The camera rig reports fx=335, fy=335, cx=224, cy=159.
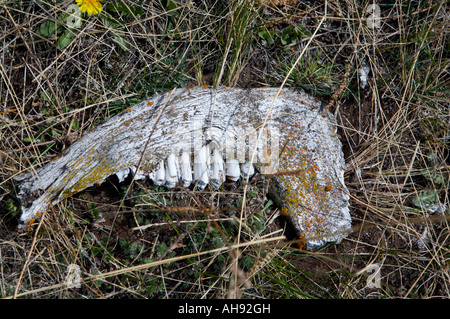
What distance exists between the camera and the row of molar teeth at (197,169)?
2.24 m

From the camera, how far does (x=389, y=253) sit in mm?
2326

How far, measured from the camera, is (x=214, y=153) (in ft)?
7.42

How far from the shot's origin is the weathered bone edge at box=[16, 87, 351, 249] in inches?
87.7

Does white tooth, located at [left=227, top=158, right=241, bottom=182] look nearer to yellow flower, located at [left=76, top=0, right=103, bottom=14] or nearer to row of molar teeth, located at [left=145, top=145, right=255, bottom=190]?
row of molar teeth, located at [left=145, top=145, right=255, bottom=190]

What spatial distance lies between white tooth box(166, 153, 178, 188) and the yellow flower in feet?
3.71

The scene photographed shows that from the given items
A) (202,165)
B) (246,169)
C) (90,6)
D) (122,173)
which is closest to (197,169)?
(202,165)

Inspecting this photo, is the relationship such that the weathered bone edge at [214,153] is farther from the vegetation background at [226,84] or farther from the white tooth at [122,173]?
the vegetation background at [226,84]

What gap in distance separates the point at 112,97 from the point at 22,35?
2.53ft

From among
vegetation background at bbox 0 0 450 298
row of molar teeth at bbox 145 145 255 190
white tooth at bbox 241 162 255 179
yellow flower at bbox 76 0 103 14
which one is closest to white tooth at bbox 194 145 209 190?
row of molar teeth at bbox 145 145 255 190

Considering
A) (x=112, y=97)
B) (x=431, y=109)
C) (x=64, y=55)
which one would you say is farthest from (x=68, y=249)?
(x=431, y=109)

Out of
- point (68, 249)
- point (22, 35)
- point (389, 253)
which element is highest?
point (22, 35)

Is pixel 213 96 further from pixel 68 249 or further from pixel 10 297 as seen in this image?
pixel 10 297

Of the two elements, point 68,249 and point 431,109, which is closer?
point 68,249

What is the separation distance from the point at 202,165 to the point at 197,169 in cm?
5
